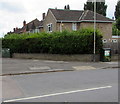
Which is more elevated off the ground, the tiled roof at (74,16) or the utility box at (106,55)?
the tiled roof at (74,16)

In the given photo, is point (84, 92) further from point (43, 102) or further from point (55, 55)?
point (55, 55)

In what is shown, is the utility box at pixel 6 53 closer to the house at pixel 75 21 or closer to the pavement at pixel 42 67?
the pavement at pixel 42 67

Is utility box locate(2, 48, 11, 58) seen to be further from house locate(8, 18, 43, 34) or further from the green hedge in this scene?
house locate(8, 18, 43, 34)

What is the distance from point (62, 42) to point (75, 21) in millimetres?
13953

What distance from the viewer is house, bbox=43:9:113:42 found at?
3147 centimetres

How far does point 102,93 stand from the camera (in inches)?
262

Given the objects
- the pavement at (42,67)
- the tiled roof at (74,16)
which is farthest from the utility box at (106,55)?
the tiled roof at (74,16)

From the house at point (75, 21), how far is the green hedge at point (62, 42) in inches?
419

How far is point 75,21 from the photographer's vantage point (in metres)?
32.0

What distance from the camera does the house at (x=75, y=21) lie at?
3147 centimetres

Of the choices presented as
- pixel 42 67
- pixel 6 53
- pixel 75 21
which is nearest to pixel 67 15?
pixel 75 21

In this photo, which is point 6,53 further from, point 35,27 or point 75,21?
point 35,27

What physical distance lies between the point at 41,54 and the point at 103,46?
685cm

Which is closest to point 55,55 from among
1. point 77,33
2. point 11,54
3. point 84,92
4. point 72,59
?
point 72,59
